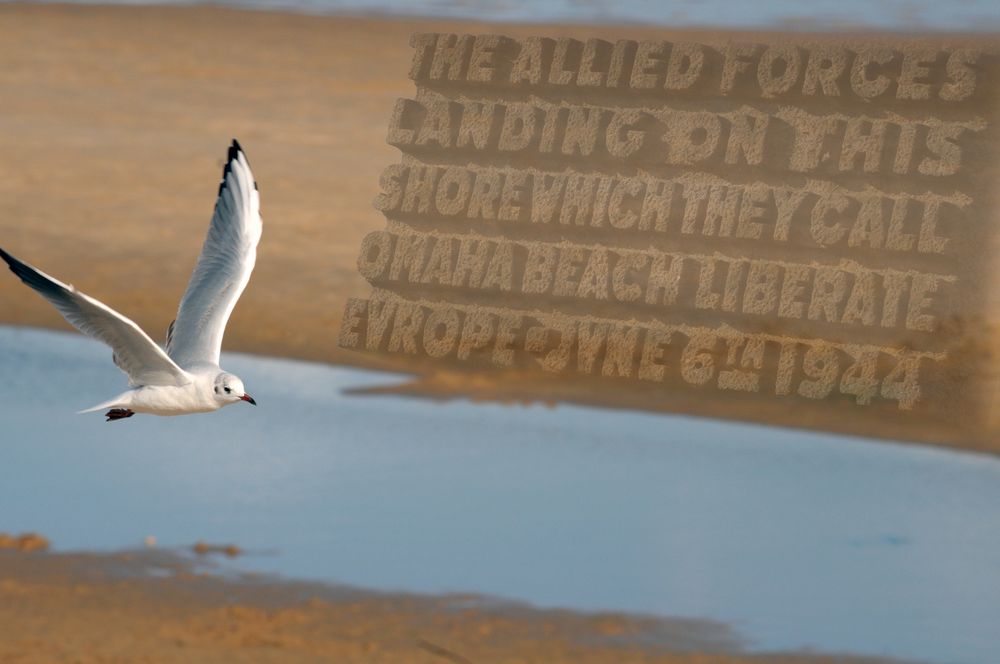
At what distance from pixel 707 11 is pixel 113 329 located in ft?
122

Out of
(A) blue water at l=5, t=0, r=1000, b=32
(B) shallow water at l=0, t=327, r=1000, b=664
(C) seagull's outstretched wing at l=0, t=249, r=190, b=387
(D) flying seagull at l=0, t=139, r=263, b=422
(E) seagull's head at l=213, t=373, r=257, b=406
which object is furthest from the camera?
(A) blue water at l=5, t=0, r=1000, b=32

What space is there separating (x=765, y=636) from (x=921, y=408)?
561 centimetres

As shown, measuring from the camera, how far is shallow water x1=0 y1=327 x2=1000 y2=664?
13.3 metres

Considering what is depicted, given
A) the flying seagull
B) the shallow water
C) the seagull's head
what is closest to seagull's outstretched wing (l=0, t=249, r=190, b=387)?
the flying seagull

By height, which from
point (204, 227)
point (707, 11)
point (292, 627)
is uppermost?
point (707, 11)

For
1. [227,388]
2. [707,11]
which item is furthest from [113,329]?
[707,11]

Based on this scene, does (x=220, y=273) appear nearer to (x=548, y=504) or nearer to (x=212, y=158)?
(x=548, y=504)

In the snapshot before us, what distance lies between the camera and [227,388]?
11.2 meters

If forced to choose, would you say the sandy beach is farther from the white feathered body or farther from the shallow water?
the white feathered body

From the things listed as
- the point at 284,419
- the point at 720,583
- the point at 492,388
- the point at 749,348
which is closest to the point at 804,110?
the point at 749,348

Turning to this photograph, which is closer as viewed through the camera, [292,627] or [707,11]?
[292,627]

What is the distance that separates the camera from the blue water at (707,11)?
4216 centimetres

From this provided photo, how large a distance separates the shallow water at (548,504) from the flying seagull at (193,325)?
2.46 m

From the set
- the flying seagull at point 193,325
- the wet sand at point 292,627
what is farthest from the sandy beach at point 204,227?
the flying seagull at point 193,325
